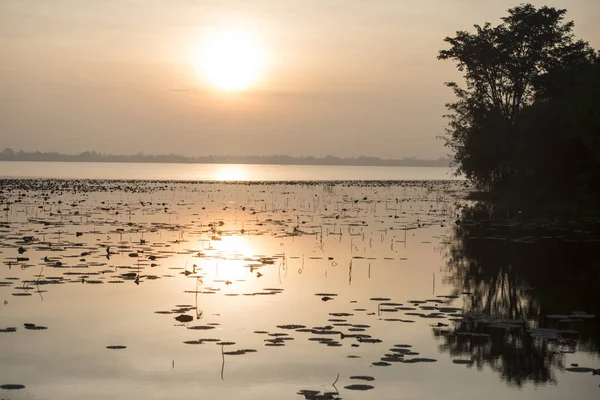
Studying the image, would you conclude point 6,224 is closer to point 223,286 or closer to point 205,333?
point 223,286

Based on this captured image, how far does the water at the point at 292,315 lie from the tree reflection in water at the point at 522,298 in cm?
6

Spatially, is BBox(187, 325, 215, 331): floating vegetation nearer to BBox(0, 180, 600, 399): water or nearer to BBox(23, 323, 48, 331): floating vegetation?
BBox(0, 180, 600, 399): water

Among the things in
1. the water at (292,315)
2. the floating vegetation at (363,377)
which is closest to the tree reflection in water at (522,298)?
the water at (292,315)

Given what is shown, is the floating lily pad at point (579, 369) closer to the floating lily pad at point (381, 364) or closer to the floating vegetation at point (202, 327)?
the floating lily pad at point (381, 364)

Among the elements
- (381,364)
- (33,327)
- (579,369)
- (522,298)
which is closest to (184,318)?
(33,327)

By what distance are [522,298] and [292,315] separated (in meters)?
5.70

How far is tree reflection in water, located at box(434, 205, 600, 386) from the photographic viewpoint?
1302 cm

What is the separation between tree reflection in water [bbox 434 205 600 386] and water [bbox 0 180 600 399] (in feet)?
0.19

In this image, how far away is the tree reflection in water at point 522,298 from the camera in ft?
42.7

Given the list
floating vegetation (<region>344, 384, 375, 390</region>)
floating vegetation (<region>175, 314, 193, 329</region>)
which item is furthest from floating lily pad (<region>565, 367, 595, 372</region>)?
floating vegetation (<region>175, 314, 193, 329</region>)

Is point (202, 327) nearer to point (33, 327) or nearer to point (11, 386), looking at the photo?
point (33, 327)

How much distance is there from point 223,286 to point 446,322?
5911 mm

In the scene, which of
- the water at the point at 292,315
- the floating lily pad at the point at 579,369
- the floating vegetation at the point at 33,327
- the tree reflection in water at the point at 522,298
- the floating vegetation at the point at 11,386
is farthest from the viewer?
the floating vegetation at the point at 33,327

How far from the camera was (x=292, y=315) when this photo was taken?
52.5 feet
